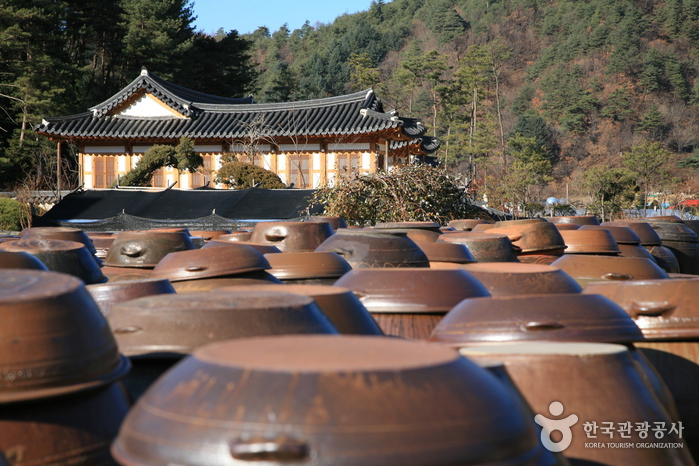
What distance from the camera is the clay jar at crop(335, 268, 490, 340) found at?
3.32 metres

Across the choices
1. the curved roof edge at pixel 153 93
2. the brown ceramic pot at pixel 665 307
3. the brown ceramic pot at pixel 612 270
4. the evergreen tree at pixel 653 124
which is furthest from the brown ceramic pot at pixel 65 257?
the evergreen tree at pixel 653 124

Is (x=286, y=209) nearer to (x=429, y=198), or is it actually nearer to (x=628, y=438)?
(x=429, y=198)

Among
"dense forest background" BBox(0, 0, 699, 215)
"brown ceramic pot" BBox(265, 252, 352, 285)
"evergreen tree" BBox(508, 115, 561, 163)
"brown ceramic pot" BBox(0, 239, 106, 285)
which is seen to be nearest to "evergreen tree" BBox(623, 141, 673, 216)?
"dense forest background" BBox(0, 0, 699, 215)

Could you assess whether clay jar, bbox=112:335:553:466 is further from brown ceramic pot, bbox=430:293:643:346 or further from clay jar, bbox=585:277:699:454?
clay jar, bbox=585:277:699:454

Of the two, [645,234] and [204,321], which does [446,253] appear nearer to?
[204,321]

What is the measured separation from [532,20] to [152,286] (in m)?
79.2

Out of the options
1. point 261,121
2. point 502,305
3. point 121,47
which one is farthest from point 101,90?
point 502,305

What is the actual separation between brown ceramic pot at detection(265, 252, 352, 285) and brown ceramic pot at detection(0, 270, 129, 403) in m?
2.30

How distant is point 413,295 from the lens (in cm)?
336

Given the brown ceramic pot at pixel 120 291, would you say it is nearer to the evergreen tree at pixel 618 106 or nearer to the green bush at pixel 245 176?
the green bush at pixel 245 176

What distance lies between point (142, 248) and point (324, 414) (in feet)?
14.2

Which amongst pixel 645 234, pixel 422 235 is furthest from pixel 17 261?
pixel 645 234

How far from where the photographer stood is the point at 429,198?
42.9 feet

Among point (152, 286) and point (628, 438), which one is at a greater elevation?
point (152, 286)
